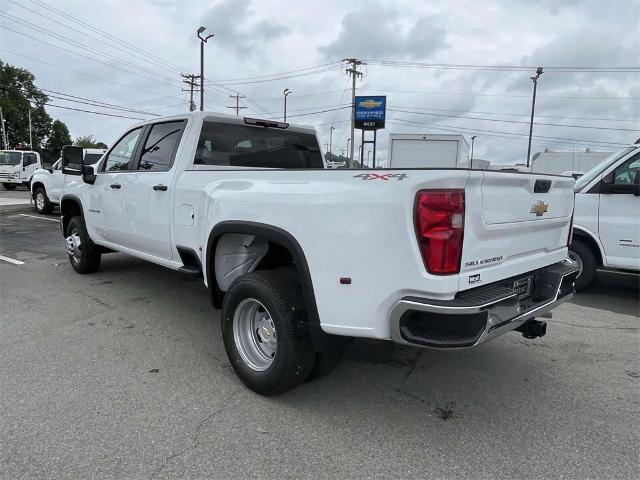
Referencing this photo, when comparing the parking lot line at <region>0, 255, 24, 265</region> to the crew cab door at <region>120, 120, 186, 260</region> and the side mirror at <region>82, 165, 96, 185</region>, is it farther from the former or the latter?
the crew cab door at <region>120, 120, 186, 260</region>

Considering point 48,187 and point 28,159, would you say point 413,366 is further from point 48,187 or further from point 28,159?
point 28,159

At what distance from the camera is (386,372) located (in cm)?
360

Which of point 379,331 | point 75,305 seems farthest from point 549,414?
point 75,305

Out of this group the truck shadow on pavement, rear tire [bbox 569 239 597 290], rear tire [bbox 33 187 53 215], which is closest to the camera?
the truck shadow on pavement

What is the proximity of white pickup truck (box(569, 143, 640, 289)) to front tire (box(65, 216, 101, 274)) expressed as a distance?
637 cm

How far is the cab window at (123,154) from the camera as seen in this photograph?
16.8 feet

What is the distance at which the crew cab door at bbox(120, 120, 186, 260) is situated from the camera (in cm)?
432

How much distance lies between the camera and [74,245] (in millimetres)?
6473

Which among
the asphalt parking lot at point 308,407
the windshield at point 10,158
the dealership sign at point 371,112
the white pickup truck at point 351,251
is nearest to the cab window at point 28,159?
the windshield at point 10,158

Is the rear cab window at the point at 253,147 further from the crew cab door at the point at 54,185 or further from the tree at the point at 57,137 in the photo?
the tree at the point at 57,137

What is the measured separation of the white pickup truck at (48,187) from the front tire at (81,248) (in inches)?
288

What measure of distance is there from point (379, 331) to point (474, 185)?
3.04ft

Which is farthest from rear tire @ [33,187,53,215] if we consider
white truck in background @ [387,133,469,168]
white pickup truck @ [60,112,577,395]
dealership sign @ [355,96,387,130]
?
dealership sign @ [355,96,387,130]

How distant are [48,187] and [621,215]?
14.2 metres
